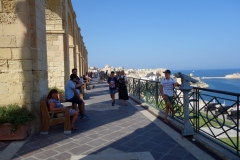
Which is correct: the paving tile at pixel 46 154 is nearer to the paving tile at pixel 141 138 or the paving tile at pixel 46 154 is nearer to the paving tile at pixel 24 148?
the paving tile at pixel 24 148

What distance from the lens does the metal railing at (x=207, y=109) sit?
A: 3801 mm

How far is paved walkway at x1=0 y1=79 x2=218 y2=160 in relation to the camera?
13.2 feet

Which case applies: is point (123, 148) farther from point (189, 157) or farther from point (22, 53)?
point (22, 53)

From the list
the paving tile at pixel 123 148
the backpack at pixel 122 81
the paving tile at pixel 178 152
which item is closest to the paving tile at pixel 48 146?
the paving tile at pixel 123 148

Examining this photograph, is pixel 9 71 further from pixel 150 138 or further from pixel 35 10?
pixel 150 138

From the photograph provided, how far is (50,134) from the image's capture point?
532cm

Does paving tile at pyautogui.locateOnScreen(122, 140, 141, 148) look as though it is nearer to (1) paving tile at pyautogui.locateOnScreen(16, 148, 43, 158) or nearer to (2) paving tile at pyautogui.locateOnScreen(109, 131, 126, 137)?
(2) paving tile at pyautogui.locateOnScreen(109, 131, 126, 137)

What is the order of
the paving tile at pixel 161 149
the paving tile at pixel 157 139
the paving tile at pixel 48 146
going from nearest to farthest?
the paving tile at pixel 161 149 < the paving tile at pixel 48 146 < the paving tile at pixel 157 139

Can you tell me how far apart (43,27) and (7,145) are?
3.22 m

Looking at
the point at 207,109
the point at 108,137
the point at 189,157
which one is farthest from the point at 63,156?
the point at 207,109

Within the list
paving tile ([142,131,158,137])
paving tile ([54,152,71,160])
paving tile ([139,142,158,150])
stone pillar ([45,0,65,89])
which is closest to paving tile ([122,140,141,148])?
paving tile ([139,142,158,150])

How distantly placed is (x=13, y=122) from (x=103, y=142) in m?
2.03

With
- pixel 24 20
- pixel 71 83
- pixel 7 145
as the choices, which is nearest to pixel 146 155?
pixel 7 145

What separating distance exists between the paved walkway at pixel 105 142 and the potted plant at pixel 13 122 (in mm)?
301
